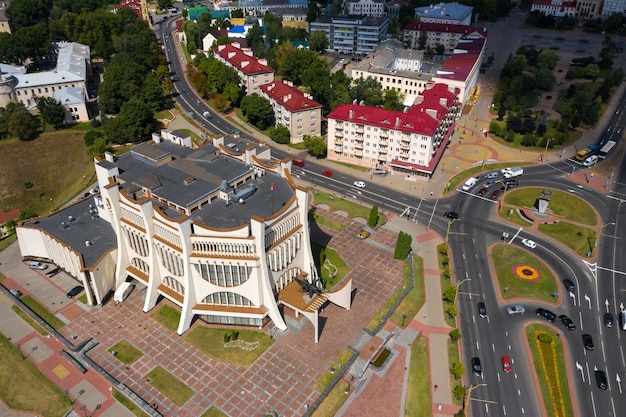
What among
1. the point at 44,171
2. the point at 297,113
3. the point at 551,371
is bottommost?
the point at 551,371

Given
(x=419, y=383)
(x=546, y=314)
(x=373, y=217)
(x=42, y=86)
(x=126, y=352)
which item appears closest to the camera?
(x=419, y=383)

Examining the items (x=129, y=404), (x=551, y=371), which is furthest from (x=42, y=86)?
(x=551, y=371)

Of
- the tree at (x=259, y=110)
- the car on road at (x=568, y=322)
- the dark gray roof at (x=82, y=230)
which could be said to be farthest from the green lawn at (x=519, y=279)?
the tree at (x=259, y=110)

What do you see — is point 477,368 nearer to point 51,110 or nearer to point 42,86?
point 51,110

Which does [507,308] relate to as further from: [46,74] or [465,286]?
[46,74]

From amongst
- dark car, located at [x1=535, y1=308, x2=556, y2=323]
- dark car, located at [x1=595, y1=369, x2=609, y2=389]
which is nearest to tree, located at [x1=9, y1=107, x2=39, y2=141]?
dark car, located at [x1=535, y1=308, x2=556, y2=323]

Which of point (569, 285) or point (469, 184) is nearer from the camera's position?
point (569, 285)

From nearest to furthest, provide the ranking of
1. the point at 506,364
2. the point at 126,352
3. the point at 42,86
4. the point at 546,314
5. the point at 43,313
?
the point at 506,364 → the point at 126,352 → the point at 546,314 → the point at 43,313 → the point at 42,86
